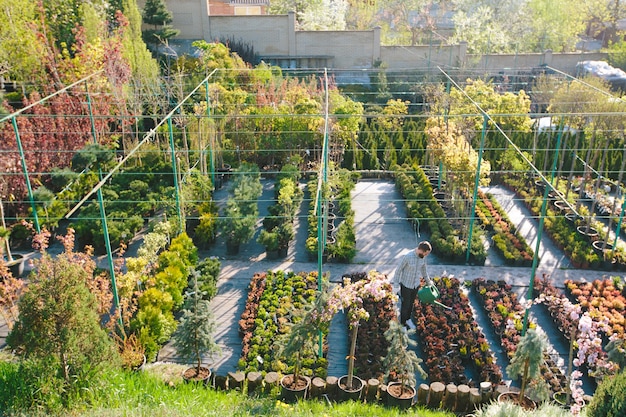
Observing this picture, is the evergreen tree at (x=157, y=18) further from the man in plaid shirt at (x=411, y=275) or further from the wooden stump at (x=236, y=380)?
the wooden stump at (x=236, y=380)

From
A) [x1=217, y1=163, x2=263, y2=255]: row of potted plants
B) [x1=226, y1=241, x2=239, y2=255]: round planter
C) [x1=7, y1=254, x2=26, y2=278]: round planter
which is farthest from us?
[x1=226, y1=241, x2=239, y2=255]: round planter

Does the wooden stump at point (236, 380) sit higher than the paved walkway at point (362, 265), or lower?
higher

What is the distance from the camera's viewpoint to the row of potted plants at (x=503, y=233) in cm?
1173

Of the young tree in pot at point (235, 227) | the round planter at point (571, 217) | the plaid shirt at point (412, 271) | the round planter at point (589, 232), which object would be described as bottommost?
the round planter at point (589, 232)

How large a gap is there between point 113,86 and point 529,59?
64.5ft

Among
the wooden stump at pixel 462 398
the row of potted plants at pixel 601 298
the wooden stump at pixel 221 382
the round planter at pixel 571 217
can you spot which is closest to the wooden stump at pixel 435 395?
the wooden stump at pixel 462 398

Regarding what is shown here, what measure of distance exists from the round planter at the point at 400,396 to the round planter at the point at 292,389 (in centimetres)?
105

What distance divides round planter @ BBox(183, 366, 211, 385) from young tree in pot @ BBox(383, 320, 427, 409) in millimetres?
2338

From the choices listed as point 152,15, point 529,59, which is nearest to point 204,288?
point 152,15

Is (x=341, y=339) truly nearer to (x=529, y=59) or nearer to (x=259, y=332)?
(x=259, y=332)

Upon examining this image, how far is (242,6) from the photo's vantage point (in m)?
37.5

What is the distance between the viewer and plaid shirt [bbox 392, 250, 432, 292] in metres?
8.65

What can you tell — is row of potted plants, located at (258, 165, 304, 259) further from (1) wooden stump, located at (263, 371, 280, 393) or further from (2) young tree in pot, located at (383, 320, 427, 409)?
(2) young tree in pot, located at (383, 320, 427, 409)

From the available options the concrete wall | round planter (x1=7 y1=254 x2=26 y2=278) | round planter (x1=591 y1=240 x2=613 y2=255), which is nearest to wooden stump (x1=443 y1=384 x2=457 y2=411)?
round planter (x1=591 y1=240 x2=613 y2=255)
